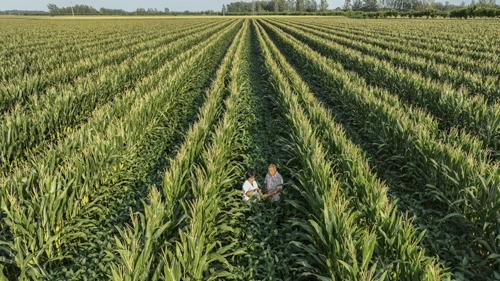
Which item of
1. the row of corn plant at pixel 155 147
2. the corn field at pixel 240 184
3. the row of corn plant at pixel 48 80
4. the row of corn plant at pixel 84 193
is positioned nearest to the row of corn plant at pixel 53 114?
the corn field at pixel 240 184

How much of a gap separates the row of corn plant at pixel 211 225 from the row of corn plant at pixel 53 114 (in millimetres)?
4532

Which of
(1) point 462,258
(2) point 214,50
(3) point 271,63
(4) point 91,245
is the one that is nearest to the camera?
(1) point 462,258

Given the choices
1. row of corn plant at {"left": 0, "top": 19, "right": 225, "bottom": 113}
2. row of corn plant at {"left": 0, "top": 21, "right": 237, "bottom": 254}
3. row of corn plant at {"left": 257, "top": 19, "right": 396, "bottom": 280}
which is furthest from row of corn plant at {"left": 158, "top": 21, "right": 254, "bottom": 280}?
row of corn plant at {"left": 0, "top": 19, "right": 225, "bottom": 113}

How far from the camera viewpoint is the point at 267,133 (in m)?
10.4

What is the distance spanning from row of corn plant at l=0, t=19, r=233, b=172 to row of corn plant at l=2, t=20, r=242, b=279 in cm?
179

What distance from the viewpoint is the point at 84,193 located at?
604cm

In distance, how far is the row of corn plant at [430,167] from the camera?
5.03m

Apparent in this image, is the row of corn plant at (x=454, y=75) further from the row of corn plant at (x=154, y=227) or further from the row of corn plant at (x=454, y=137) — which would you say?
the row of corn plant at (x=154, y=227)

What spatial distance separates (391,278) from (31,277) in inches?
185

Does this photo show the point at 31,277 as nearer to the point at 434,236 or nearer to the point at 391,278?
the point at 391,278

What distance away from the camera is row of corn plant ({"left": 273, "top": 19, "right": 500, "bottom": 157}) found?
8.32 m

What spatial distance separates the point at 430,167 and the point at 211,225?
4.51 m

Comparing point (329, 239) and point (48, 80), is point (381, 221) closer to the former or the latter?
point (329, 239)

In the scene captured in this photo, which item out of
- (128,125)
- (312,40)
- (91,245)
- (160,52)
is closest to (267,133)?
(128,125)
